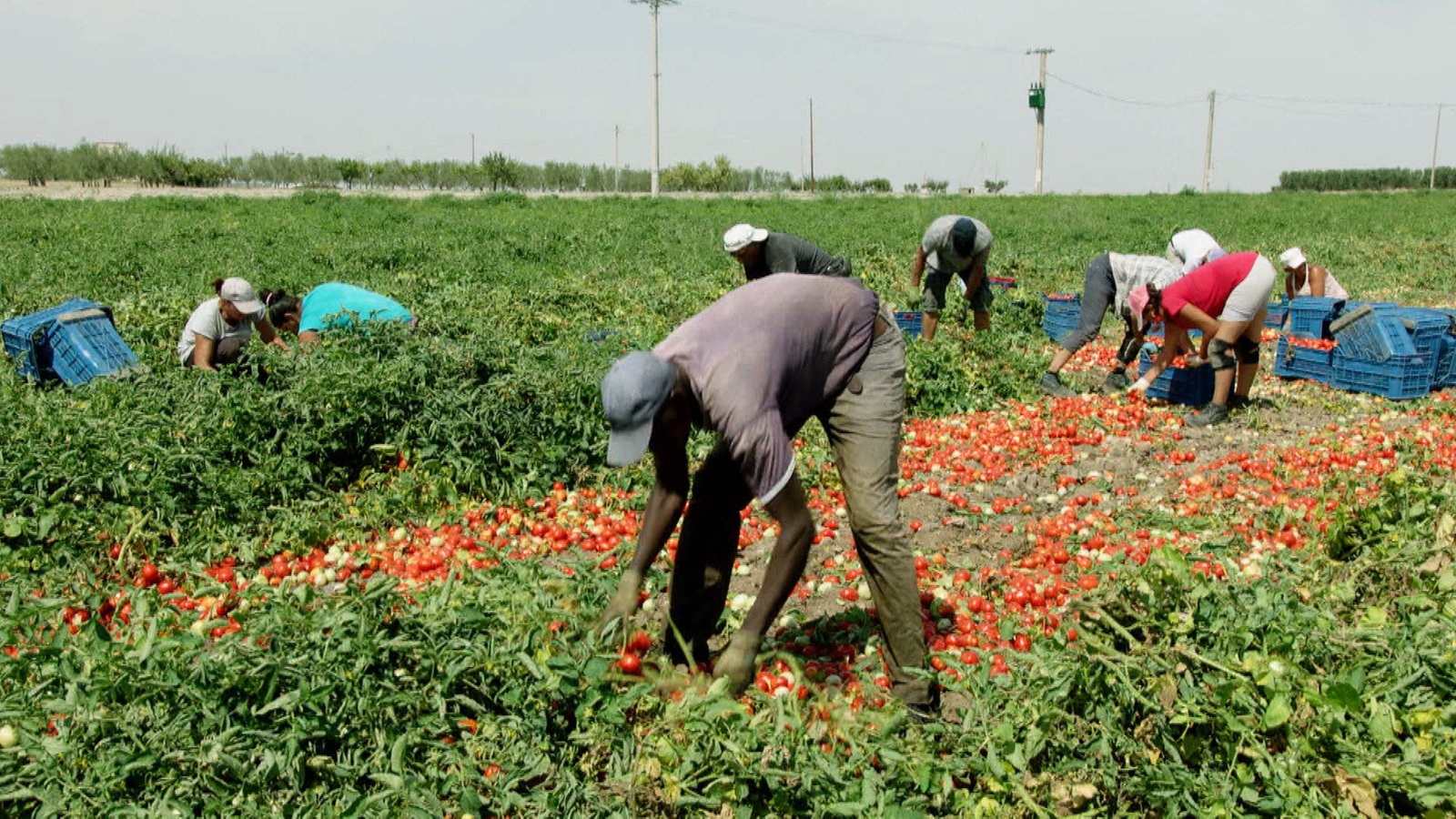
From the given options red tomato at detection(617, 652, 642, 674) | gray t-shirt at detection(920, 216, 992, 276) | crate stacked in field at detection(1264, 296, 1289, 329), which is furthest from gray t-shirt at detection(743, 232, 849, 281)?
crate stacked in field at detection(1264, 296, 1289, 329)

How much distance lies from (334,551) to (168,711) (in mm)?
2394

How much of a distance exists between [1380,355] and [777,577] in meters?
7.34

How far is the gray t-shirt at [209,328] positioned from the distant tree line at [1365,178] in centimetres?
7523

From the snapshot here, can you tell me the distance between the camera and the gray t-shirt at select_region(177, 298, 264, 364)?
6785 millimetres

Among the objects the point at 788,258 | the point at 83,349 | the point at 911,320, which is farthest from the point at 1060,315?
the point at 83,349

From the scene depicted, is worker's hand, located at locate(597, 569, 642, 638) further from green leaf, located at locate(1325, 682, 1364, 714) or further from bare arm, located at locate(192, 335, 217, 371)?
bare arm, located at locate(192, 335, 217, 371)

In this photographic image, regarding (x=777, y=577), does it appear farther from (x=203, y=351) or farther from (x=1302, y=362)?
(x=1302, y=362)

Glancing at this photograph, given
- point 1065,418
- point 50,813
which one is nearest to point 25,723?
point 50,813

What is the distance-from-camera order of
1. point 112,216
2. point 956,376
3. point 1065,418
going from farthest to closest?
1. point 112,216
2. point 956,376
3. point 1065,418

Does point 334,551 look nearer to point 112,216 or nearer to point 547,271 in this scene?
point 547,271

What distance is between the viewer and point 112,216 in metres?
18.4

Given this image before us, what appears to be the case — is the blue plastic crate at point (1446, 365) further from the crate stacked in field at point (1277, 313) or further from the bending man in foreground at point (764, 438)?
the bending man in foreground at point (764, 438)

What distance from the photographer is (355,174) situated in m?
56.8

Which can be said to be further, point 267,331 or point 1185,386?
point 1185,386
